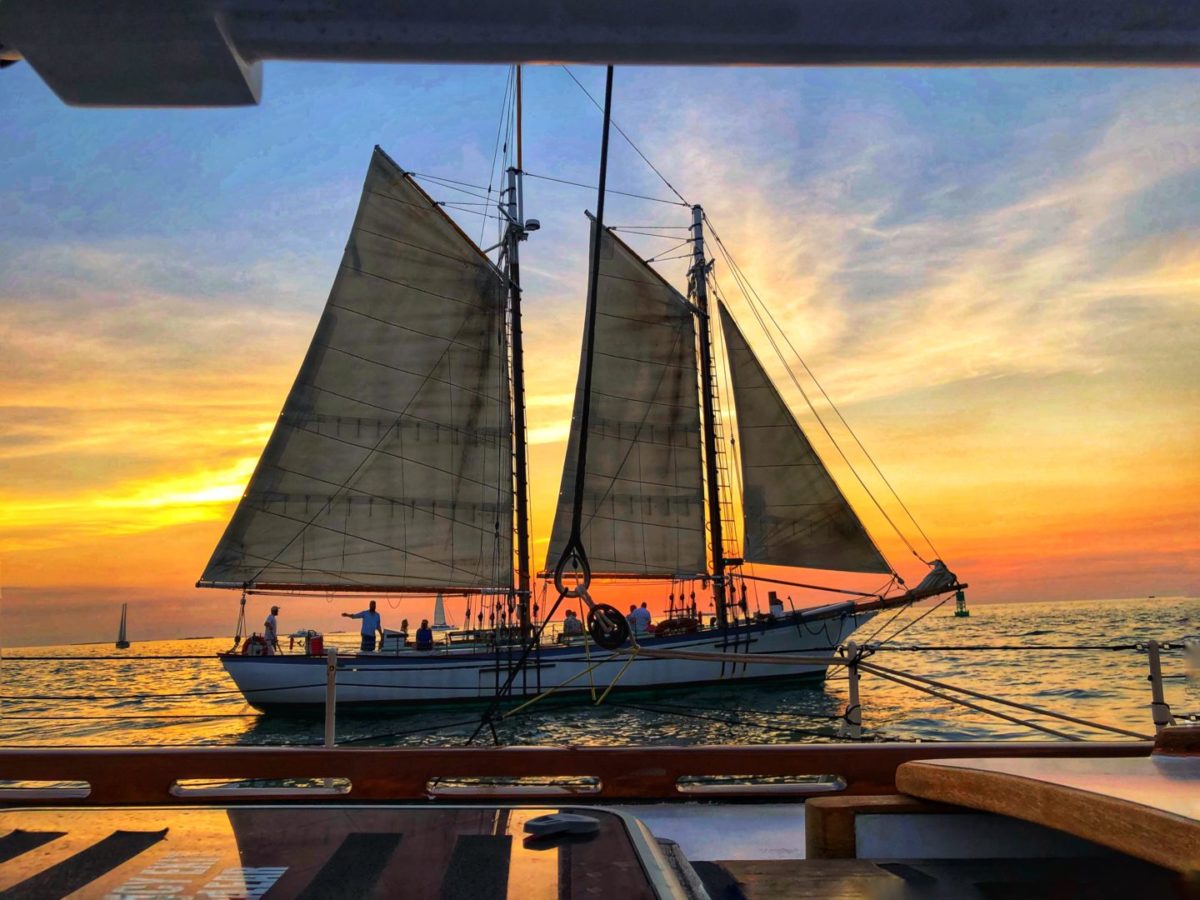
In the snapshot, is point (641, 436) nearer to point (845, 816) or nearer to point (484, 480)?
point (484, 480)

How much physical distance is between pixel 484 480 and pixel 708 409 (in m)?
9.06

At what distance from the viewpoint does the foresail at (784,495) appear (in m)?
29.0

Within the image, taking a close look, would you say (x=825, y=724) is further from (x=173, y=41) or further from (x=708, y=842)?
(x=173, y=41)

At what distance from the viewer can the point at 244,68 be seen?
6.06 feet

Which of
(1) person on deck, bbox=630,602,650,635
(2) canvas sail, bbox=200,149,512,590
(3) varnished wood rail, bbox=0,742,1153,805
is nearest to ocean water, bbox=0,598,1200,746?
(1) person on deck, bbox=630,602,650,635

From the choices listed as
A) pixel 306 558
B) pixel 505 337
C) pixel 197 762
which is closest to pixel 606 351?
pixel 505 337

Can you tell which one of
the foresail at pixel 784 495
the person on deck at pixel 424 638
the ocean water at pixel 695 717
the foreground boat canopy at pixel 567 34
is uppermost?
the foresail at pixel 784 495

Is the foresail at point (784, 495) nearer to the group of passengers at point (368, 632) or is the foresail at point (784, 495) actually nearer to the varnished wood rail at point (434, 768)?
the group of passengers at point (368, 632)

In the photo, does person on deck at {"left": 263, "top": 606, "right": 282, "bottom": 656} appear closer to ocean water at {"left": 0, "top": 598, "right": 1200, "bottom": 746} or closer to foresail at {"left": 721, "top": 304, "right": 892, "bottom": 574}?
ocean water at {"left": 0, "top": 598, "right": 1200, "bottom": 746}

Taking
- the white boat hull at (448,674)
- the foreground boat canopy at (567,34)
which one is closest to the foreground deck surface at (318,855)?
the foreground boat canopy at (567,34)

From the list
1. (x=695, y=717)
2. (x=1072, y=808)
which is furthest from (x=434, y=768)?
(x=695, y=717)

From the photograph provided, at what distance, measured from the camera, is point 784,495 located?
29766 mm

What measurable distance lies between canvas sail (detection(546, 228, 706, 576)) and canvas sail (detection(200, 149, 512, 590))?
3.80m

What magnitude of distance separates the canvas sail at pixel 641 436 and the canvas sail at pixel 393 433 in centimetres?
380
